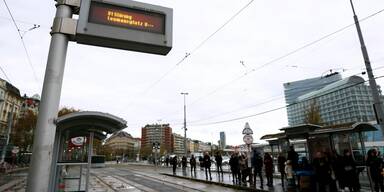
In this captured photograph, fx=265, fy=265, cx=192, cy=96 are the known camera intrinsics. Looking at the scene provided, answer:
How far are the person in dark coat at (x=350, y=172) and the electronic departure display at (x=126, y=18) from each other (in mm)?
9057

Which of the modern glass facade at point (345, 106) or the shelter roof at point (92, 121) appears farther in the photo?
the modern glass facade at point (345, 106)

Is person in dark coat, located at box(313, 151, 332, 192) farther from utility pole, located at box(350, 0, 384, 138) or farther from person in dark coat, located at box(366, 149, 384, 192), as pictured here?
utility pole, located at box(350, 0, 384, 138)

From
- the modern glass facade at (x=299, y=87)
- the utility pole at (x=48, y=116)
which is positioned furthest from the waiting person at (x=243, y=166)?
the utility pole at (x=48, y=116)

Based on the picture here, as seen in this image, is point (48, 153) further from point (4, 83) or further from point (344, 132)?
point (4, 83)

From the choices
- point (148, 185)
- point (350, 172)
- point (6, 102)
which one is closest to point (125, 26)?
point (350, 172)

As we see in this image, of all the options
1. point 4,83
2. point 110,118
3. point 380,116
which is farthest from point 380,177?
point 4,83

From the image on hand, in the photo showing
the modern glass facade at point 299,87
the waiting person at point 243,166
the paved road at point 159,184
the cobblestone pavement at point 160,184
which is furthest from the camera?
the modern glass facade at point 299,87

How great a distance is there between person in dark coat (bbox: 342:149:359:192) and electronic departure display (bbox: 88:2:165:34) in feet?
29.7

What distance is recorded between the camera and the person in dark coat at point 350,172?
10188 mm

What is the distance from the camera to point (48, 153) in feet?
12.9

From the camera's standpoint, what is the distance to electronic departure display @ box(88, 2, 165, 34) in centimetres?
505

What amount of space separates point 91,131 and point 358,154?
1248cm

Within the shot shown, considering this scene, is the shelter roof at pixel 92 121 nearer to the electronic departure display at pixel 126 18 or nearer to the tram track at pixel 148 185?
the electronic departure display at pixel 126 18

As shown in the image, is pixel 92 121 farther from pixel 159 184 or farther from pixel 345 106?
pixel 345 106
